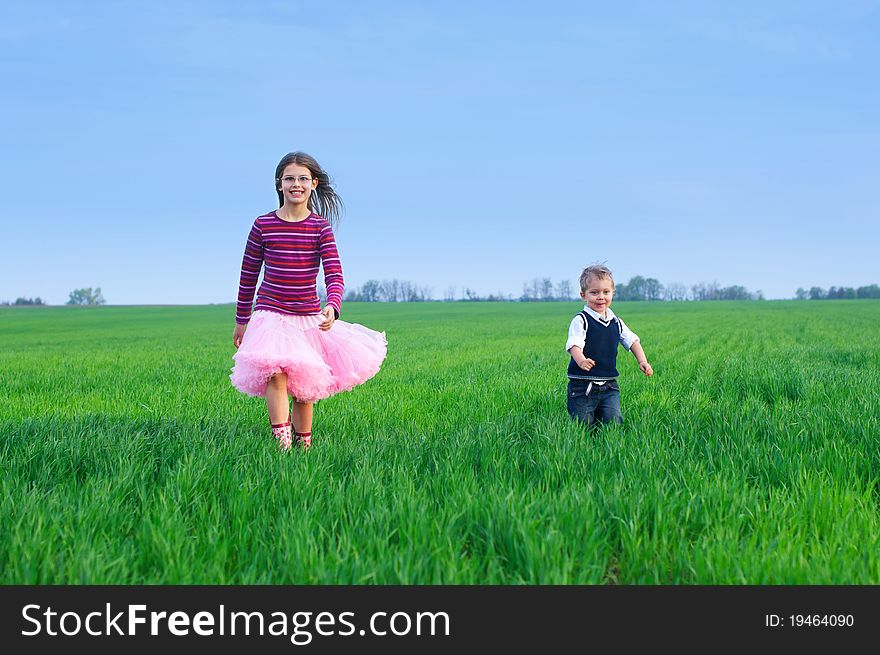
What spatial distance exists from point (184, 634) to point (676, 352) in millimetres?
13601

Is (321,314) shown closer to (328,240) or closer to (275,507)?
(328,240)

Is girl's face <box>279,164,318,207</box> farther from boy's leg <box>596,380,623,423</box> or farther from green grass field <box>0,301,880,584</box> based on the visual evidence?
boy's leg <box>596,380,623,423</box>

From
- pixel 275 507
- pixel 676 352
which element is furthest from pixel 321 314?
pixel 676 352

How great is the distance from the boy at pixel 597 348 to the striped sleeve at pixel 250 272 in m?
2.59

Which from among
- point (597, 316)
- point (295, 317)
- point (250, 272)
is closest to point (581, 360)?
point (597, 316)

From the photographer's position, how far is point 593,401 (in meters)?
5.16

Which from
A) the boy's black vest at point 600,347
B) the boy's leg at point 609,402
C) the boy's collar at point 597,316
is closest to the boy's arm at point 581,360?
the boy's black vest at point 600,347

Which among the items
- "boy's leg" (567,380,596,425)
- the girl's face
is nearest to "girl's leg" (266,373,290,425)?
the girl's face

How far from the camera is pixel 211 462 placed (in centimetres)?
366

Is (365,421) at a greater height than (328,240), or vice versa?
(328,240)

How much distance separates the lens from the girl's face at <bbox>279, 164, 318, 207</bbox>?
4512 millimetres

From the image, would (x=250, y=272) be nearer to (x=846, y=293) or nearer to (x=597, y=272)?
(x=597, y=272)

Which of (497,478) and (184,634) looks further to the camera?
(497,478)

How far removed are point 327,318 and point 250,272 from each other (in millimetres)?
869
